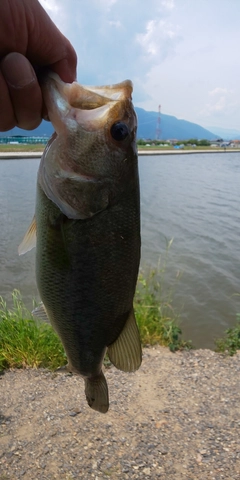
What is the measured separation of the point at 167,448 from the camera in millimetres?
3895

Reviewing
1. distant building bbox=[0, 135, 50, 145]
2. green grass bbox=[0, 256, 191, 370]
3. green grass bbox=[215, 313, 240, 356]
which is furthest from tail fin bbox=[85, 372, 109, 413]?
distant building bbox=[0, 135, 50, 145]

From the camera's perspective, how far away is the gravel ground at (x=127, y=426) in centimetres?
363

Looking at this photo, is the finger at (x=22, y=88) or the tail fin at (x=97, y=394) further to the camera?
the tail fin at (x=97, y=394)

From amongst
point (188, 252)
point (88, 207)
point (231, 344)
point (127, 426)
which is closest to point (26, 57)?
point (88, 207)

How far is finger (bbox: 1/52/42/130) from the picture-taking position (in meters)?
1.58

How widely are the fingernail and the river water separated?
6407mm

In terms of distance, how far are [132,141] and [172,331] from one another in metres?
5.11

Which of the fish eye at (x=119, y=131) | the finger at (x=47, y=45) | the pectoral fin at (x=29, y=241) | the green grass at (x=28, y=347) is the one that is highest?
the finger at (x=47, y=45)

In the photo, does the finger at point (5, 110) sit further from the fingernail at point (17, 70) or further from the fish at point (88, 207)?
the fish at point (88, 207)

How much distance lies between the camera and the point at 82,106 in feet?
5.35

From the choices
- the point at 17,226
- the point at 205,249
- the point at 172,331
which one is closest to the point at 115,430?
the point at 172,331

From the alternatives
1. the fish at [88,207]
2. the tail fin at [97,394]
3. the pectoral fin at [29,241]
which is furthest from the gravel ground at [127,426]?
the pectoral fin at [29,241]

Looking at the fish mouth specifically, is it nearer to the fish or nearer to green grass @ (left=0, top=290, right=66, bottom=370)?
the fish

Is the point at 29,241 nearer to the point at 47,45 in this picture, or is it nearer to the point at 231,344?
the point at 47,45
